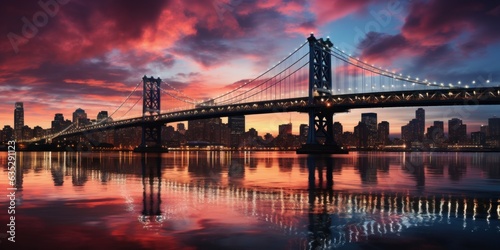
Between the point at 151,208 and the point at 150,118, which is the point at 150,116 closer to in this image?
the point at 150,118

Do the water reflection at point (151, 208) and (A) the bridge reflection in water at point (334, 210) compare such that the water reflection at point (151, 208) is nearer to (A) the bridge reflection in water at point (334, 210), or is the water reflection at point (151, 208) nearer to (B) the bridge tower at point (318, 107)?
(A) the bridge reflection in water at point (334, 210)

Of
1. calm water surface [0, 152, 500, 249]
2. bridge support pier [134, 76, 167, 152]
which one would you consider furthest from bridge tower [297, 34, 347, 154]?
calm water surface [0, 152, 500, 249]

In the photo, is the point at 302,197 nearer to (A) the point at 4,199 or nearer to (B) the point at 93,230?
(B) the point at 93,230

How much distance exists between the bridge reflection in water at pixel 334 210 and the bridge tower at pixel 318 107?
2729 inches

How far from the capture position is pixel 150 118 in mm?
130625

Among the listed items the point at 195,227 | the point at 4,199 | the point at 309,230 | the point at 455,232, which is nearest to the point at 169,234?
the point at 195,227

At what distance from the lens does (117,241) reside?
996 centimetres

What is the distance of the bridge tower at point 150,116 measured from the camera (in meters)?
128

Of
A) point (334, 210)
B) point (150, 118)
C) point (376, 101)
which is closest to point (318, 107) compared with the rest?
point (376, 101)

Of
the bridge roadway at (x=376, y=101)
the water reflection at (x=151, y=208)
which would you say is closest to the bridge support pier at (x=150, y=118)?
the bridge roadway at (x=376, y=101)

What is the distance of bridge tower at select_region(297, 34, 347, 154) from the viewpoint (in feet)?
294

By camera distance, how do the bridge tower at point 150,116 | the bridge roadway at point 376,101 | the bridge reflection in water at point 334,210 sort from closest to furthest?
the bridge reflection in water at point 334,210 < the bridge roadway at point 376,101 < the bridge tower at point 150,116

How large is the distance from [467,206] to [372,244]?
7.27 m

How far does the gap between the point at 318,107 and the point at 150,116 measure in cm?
5780
